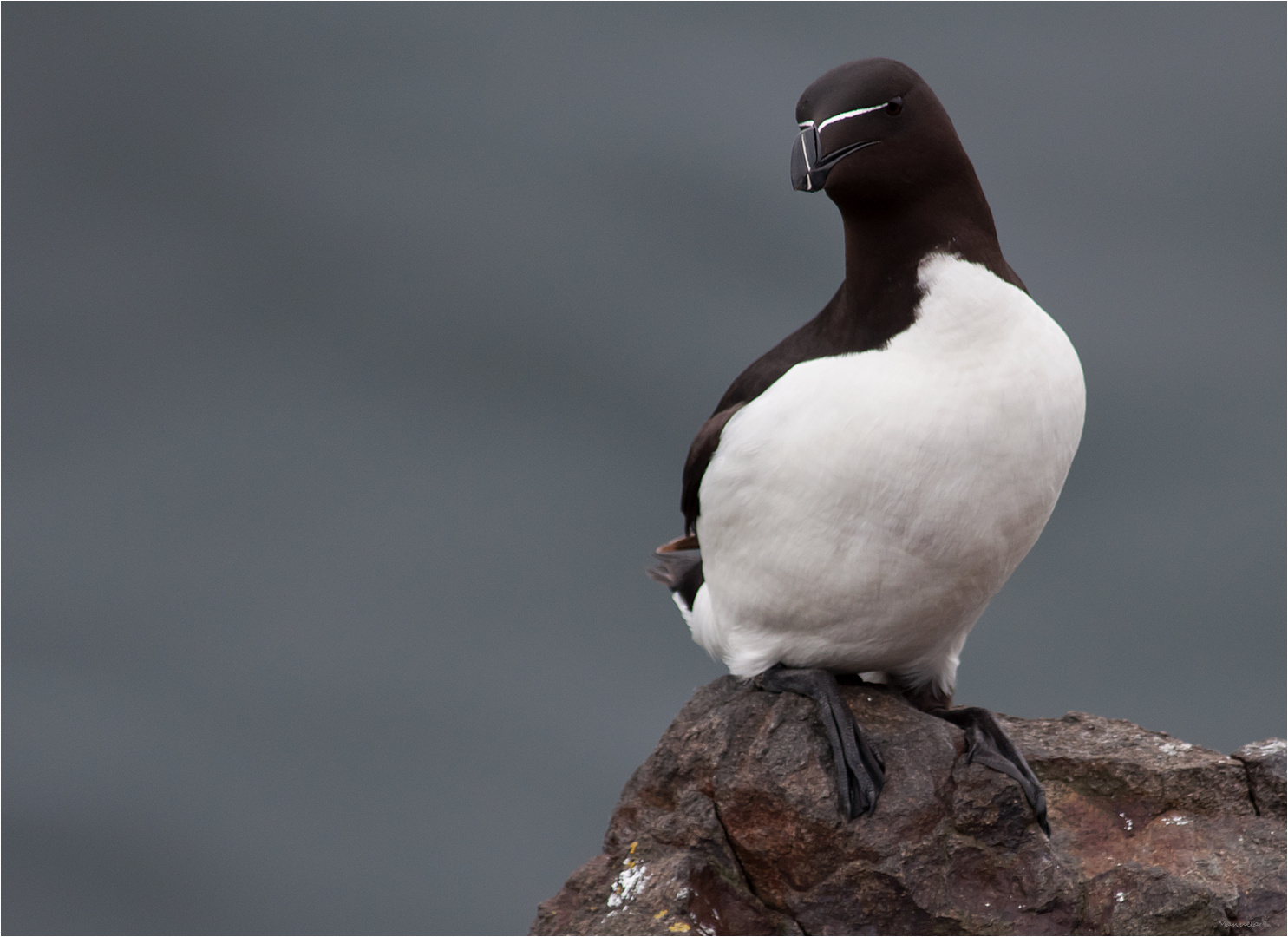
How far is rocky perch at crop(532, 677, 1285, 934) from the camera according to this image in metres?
4.42

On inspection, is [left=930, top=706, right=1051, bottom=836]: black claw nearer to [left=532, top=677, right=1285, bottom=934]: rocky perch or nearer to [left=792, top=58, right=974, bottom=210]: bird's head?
[left=532, top=677, right=1285, bottom=934]: rocky perch

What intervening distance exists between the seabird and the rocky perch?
4.5 inches

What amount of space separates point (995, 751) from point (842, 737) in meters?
0.47

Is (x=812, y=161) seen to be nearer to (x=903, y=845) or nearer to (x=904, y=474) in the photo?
(x=904, y=474)

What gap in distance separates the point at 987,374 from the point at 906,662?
1.11 m

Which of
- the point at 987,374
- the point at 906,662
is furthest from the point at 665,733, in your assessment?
the point at 987,374

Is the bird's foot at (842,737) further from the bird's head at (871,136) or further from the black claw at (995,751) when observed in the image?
the bird's head at (871,136)

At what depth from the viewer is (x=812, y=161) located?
13.4ft

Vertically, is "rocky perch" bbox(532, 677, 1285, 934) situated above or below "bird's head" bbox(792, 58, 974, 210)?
below

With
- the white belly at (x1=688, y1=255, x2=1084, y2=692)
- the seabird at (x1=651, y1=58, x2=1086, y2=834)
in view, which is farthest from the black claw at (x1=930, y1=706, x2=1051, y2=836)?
the white belly at (x1=688, y1=255, x2=1084, y2=692)

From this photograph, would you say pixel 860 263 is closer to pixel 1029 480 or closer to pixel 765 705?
pixel 1029 480

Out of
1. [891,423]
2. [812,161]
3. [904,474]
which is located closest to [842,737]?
[904,474]

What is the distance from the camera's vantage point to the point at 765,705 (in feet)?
15.8

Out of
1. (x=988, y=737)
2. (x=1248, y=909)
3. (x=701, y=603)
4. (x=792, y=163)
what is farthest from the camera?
(x=701, y=603)
